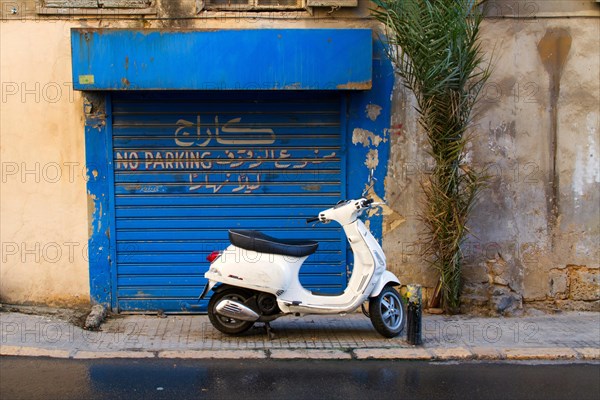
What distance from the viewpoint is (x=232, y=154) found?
8.98 meters

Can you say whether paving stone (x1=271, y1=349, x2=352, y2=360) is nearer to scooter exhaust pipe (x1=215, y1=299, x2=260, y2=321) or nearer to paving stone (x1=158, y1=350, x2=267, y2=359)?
paving stone (x1=158, y1=350, x2=267, y2=359)

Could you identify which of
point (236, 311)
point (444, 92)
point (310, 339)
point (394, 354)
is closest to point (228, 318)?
point (236, 311)

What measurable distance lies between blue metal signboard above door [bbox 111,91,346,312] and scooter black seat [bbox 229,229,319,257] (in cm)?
148

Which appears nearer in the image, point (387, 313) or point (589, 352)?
point (589, 352)

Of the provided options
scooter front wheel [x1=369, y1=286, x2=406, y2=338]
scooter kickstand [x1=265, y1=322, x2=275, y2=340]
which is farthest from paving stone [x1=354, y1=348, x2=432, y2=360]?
scooter kickstand [x1=265, y1=322, x2=275, y2=340]

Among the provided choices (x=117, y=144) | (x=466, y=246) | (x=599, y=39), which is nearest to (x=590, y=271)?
(x=466, y=246)

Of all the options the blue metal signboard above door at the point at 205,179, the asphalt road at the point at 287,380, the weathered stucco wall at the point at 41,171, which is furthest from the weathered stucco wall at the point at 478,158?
the asphalt road at the point at 287,380

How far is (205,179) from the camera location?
354 inches

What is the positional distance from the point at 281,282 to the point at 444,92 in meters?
2.99

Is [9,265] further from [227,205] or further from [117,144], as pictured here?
[227,205]

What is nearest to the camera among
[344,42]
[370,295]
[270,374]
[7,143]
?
[270,374]

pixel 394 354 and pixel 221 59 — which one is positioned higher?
pixel 221 59

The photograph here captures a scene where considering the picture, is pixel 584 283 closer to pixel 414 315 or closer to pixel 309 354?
pixel 414 315

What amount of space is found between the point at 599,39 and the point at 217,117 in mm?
4962
